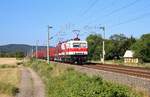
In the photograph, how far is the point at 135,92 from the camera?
16.9 m

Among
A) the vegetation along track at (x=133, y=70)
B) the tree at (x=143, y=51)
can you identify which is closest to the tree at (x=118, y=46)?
the tree at (x=143, y=51)

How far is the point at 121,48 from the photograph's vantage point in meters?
119

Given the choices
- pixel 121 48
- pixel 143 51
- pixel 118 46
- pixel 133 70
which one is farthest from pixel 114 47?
pixel 133 70

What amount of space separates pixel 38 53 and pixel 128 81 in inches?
4212

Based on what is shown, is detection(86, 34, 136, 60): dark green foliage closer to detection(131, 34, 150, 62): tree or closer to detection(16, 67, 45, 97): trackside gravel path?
detection(131, 34, 150, 62): tree

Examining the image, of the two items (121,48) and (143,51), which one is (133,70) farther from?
(121,48)

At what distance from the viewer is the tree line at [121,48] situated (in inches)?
3482

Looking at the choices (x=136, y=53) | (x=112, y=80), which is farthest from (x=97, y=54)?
(x=112, y=80)

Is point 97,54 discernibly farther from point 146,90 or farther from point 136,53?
point 146,90

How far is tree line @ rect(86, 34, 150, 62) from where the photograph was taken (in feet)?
290

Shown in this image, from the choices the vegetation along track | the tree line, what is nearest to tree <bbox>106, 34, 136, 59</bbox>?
the tree line

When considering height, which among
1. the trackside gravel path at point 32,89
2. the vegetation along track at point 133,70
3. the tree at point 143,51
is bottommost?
the trackside gravel path at point 32,89

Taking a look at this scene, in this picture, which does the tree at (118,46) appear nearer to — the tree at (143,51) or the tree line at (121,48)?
the tree line at (121,48)

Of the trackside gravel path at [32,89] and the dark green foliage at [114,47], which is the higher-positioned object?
the dark green foliage at [114,47]
